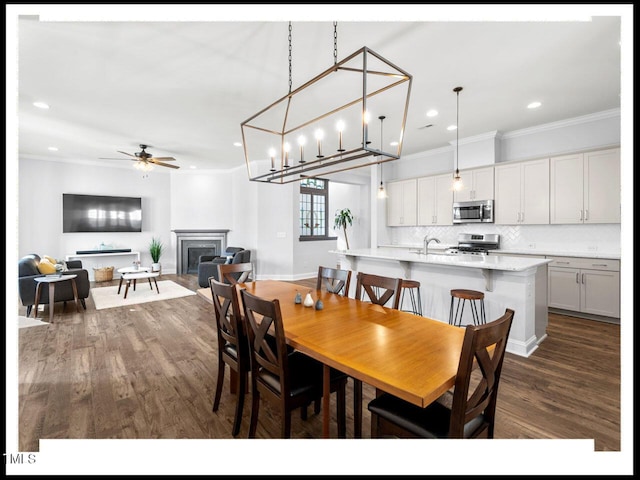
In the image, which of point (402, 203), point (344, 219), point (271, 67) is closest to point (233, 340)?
point (271, 67)

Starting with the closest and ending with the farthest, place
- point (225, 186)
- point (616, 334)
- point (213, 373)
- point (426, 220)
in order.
→ point (213, 373) → point (616, 334) → point (426, 220) → point (225, 186)

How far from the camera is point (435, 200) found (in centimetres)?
583

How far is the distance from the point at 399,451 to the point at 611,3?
5.94ft

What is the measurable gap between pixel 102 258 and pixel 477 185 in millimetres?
8285

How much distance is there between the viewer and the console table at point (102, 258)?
22.7 feet

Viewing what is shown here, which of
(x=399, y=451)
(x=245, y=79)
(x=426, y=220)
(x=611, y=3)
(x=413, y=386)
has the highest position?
(x=245, y=79)

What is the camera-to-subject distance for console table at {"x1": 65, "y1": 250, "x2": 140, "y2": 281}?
272 inches

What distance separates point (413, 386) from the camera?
107 cm

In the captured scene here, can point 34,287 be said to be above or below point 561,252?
below

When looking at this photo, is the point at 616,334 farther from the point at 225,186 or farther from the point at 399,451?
the point at 225,186

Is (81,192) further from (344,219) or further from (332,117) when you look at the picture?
(344,219)

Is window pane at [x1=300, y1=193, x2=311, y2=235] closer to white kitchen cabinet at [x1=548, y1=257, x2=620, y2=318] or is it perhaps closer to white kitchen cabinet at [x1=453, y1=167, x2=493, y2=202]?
white kitchen cabinet at [x1=453, y1=167, x2=493, y2=202]

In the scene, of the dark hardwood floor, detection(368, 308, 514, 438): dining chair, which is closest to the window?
the dark hardwood floor

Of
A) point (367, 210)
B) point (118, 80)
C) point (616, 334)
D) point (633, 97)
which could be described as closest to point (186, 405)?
point (633, 97)
